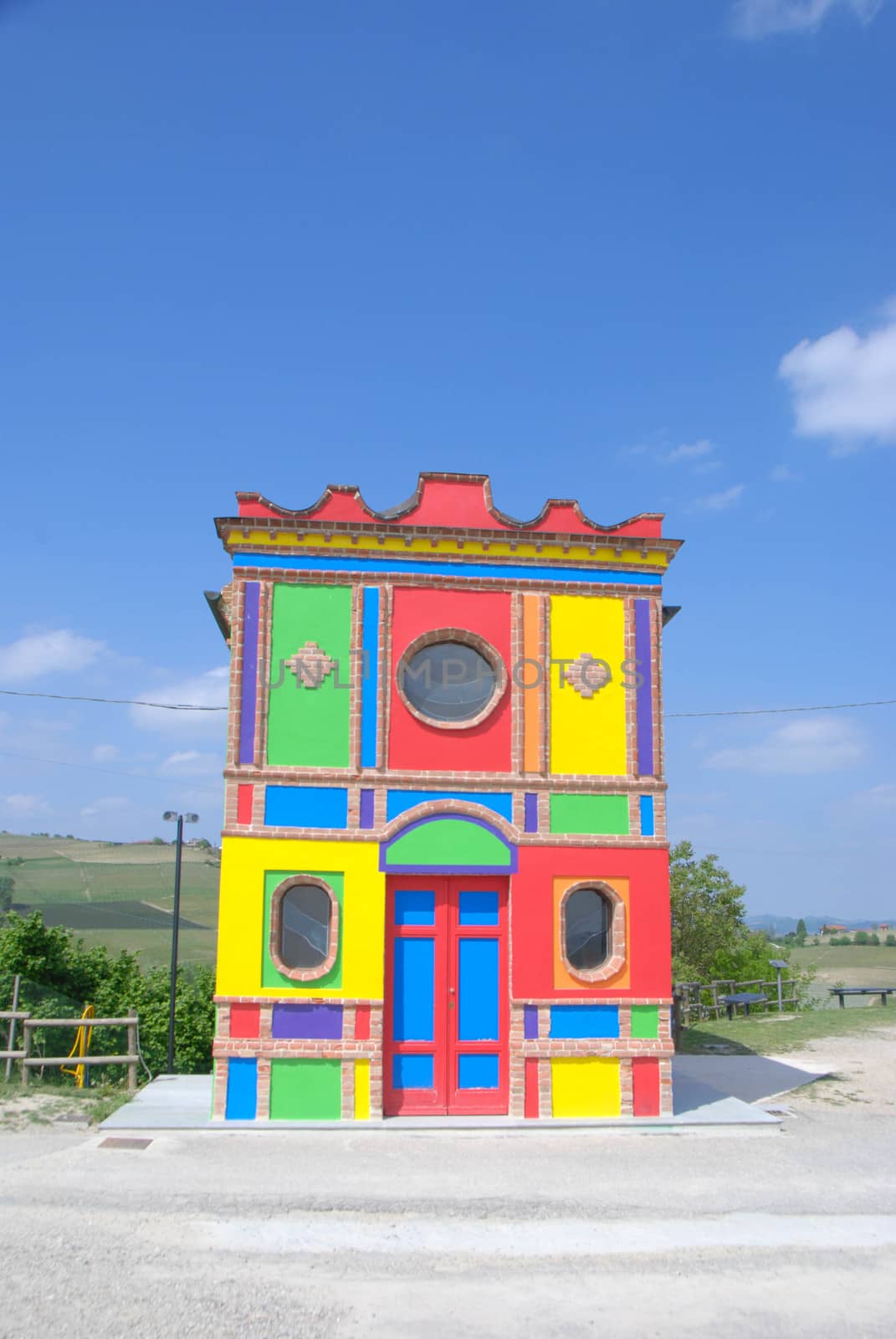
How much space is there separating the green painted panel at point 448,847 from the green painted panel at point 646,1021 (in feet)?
7.46

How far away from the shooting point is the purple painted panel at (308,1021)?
39.9ft

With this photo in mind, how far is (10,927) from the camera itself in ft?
57.8

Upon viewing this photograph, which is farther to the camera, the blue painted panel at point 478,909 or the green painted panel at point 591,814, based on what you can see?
the green painted panel at point 591,814

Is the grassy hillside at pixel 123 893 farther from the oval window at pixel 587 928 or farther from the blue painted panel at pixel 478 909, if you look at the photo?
the oval window at pixel 587 928

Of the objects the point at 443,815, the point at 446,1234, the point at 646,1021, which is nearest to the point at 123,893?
the point at 443,815

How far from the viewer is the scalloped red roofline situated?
13172 millimetres

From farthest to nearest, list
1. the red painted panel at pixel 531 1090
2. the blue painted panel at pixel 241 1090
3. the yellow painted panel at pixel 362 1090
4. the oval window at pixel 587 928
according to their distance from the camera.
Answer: the oval window at pixel 587 928
the red painted panel at pixel 531 1090
the yellow painted panel at pixel 362 1090
the blue painted panel at pixel 241 1090

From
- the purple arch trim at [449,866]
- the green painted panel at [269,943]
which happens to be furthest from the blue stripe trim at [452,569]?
the green painted panel at [269,943]

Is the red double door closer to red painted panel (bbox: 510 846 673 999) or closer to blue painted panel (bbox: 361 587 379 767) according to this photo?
red painted panel (bbox: 510 846 673 999)

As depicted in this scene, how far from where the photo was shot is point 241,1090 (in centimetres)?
1200

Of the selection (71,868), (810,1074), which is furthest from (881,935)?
(810,1074)

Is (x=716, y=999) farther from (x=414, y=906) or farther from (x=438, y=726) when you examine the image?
(x=438, y=726)

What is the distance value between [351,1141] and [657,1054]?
12.1 feet

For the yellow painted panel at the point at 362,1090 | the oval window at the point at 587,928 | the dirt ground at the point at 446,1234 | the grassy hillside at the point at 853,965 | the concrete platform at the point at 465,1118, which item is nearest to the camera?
the dirt ground at the point at 446,1234
